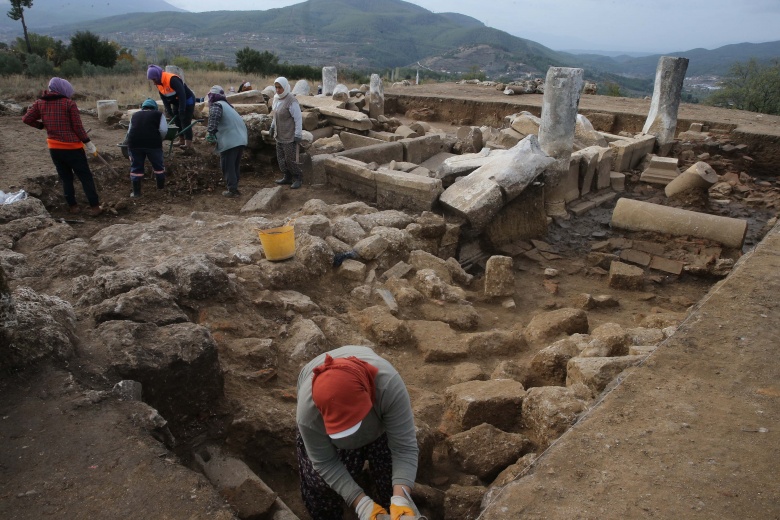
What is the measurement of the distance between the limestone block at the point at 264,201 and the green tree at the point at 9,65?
18.0 meters

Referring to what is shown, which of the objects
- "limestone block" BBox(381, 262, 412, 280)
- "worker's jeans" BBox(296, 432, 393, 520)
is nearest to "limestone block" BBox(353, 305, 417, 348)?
"limestone block" BBox(381, 262, 412, 280)

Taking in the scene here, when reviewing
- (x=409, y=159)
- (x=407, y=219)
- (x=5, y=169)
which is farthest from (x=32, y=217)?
(x=409, y=159)

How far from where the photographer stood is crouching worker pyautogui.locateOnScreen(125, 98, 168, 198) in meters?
6.88

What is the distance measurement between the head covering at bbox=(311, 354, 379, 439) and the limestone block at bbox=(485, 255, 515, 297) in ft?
12.8

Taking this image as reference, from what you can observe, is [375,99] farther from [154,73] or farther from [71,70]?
[71,70]

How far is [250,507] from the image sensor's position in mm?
2619

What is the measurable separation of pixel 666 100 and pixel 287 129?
316 inches

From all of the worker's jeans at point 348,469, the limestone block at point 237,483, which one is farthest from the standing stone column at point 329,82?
the worker's jeans at point 348,469

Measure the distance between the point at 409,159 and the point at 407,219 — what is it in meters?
3.03

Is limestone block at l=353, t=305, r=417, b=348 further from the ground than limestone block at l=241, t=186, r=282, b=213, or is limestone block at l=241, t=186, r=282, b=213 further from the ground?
limestone block at l=241, t=186, r=282, b=213

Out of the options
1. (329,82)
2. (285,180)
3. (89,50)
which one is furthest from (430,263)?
(89,50)

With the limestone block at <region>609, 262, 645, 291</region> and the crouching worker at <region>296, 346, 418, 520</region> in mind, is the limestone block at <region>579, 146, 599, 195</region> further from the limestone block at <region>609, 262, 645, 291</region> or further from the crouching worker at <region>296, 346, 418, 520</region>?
the crouching worker at <region>296, 346, 418, 520</region>

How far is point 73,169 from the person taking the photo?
6.50 metres

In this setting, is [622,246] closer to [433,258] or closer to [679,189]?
[679,189]
